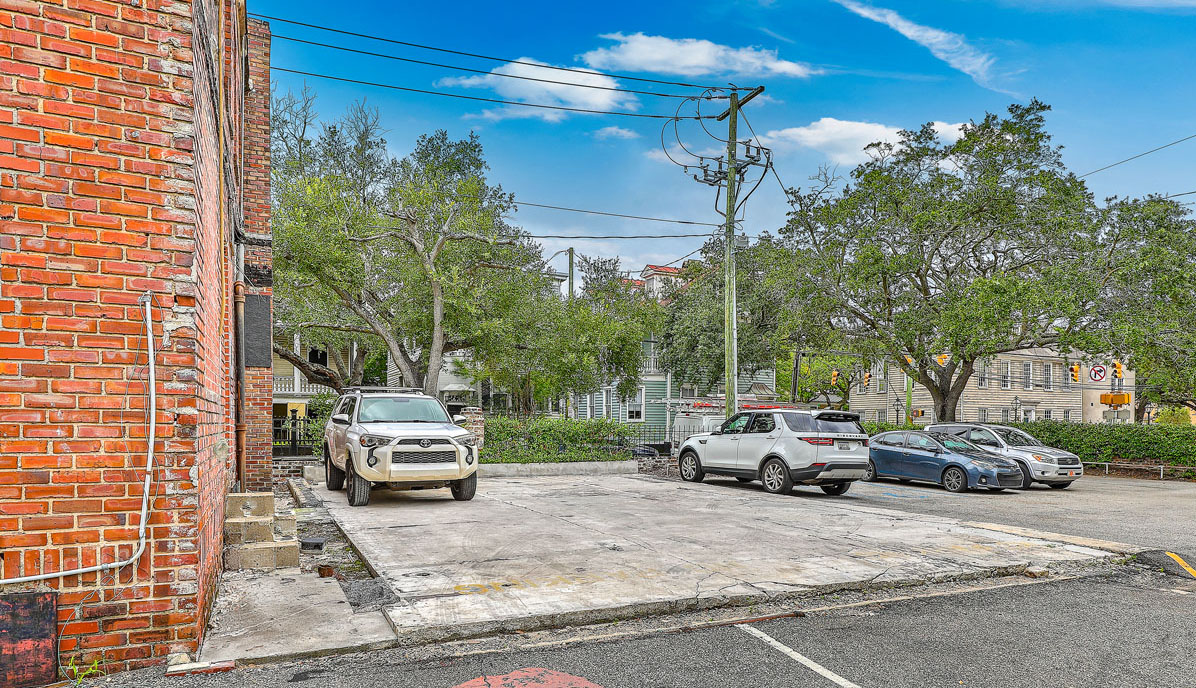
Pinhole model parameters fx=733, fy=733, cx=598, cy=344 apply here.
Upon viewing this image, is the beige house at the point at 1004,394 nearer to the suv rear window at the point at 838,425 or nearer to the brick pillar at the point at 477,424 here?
the suv rear window at the point at 838,425

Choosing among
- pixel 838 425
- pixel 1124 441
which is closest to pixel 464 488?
pixel 838 425

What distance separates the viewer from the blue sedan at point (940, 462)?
663 inches

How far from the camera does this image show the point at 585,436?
19.8 metres

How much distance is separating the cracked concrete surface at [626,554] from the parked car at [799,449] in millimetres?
1511

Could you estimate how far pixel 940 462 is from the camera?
17656 mm

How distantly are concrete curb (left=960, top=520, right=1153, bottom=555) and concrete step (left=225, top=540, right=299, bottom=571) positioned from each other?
346 inches

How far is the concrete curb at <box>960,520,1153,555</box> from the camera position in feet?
28.0

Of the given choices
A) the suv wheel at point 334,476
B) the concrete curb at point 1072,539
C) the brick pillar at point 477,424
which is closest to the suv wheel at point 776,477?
the concrete curb at point 1072,539

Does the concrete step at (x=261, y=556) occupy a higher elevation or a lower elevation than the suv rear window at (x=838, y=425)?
lower

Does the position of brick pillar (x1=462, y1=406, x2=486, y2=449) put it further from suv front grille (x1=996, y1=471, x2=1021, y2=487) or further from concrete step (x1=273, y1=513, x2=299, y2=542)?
suv front grille (x1=996, y1=471, x2=1021, y2=487)

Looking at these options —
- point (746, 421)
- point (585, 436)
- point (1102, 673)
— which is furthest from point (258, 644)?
point (585, 436)

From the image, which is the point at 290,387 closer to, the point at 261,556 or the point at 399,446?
the point at 399,446

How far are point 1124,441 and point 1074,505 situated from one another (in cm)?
1185

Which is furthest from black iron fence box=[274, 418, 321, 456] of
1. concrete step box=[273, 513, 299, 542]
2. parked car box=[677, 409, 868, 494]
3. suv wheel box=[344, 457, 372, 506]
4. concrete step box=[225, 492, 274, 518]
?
parked car box=[677, 409, 868, 494]
